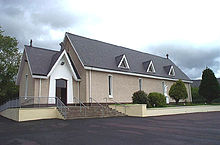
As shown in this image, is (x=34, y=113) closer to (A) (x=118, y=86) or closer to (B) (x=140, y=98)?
(B) (x=140, y=98)

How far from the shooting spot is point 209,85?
28031mm

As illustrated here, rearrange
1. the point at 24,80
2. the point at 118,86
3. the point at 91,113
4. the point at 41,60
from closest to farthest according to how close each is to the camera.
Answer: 1. the point at 91,113
2. the point at 41,60
3. the point at 24,80
4. the point at 118,86

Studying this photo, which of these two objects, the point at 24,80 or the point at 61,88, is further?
the point at 24,80

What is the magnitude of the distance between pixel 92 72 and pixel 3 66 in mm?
19476

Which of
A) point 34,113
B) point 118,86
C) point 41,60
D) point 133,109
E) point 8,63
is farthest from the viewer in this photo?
point 8,63

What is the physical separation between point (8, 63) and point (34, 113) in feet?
70.8

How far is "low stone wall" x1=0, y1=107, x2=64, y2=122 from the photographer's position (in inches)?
554

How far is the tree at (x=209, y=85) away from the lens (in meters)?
27.7

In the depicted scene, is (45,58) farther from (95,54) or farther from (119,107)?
(119,107)

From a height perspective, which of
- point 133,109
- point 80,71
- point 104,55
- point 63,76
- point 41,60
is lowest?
point 133,109

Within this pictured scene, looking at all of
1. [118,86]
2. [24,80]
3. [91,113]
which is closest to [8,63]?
[24,80]

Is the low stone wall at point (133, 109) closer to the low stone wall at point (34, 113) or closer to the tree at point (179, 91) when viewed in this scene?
the low stone wall at point (34, 113)

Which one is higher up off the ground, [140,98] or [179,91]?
[179,91]

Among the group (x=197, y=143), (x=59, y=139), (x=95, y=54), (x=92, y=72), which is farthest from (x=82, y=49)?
(x=197, y=143)
